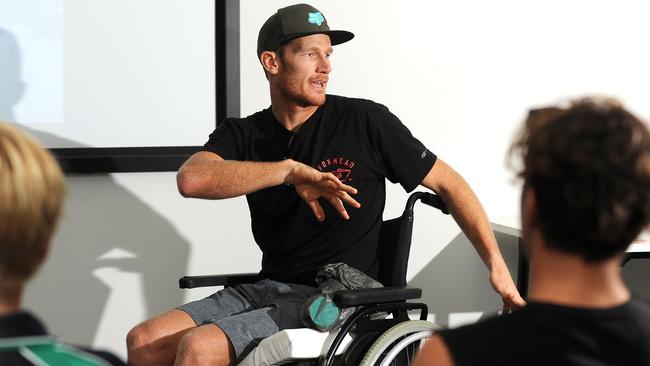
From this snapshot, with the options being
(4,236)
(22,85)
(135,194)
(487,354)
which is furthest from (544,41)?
(4,236)

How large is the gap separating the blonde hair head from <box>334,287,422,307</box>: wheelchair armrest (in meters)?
1.30

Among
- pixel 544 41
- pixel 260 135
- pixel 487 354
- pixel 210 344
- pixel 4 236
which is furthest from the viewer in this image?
pixel 544 41

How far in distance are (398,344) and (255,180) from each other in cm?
52

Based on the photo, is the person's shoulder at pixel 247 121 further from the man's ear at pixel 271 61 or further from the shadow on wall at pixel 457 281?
the shadow on wall at pixel 457 281

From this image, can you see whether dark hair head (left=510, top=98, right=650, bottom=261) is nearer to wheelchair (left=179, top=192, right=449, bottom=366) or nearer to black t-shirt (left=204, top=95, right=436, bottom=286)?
wheelchair (left=179, top=192, right=449, bottom=366)

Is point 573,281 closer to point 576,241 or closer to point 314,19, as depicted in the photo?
point 576,241

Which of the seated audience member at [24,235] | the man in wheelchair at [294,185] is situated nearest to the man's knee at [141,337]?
the man in wheelchair at [294,185]

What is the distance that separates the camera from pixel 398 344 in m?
2.31

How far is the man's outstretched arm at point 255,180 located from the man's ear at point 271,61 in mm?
349

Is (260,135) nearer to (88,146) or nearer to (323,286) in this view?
(323,286)

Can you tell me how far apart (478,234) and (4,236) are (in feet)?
5.70

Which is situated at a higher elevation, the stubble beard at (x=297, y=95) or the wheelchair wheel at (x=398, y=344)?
the stubble beard at (x=297, y=95)

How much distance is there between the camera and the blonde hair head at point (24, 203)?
100 centimetres

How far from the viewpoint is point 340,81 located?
3467mm
